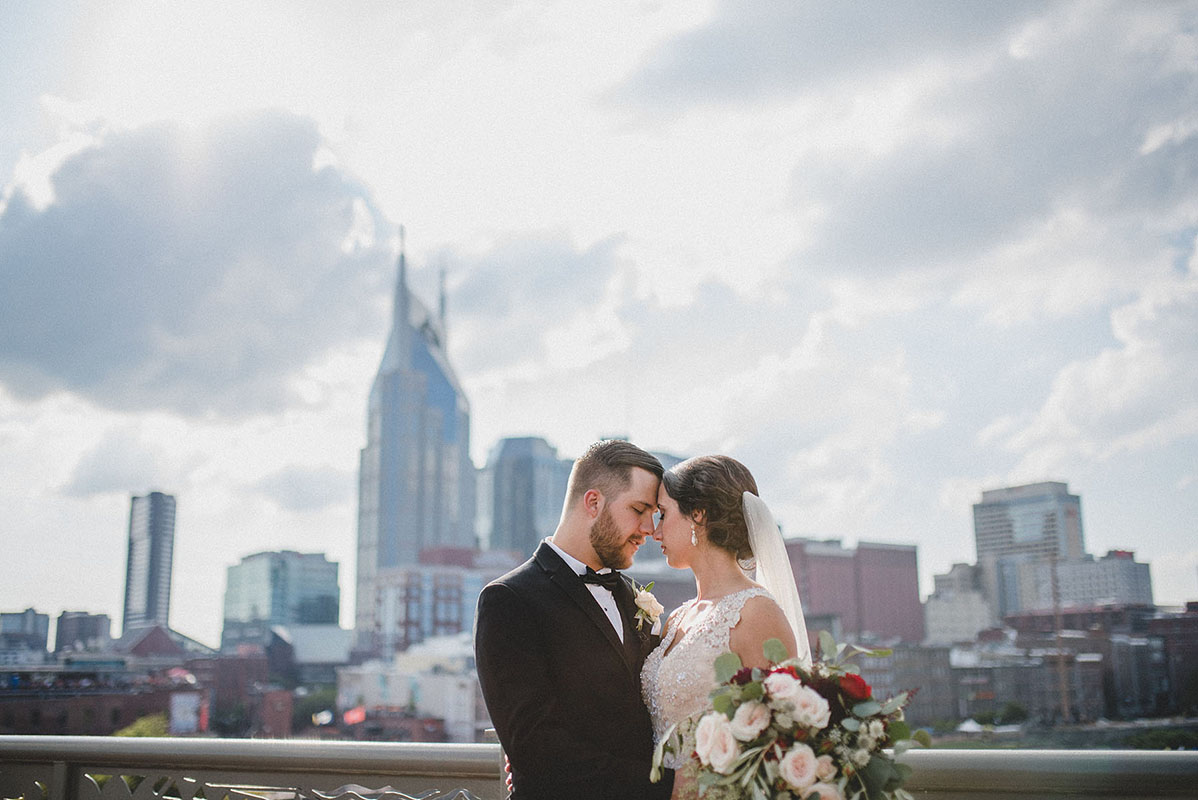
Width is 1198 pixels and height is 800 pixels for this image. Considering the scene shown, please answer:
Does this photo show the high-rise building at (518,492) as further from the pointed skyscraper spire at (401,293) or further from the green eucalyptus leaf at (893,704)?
the green eucalyptus leaf at (893,704)

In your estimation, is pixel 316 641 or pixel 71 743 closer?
pixel 71 743

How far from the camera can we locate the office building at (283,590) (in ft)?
465

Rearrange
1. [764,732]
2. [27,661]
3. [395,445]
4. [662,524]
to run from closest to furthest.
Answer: [764,732]
[662,524]
[27,661]
[395,445]

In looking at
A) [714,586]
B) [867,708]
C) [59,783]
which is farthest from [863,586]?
[867,708]

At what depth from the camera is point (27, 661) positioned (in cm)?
5472

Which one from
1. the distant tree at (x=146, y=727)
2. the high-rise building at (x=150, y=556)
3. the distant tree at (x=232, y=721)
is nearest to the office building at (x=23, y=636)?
the distant tree at (x=232, y=721)

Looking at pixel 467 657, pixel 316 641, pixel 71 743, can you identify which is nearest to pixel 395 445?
pixel 316 641

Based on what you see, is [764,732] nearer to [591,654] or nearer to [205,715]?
[591,654]

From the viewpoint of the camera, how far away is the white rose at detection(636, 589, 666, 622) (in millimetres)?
3656

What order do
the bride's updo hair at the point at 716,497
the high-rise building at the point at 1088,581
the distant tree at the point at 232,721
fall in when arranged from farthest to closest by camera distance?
the high-rise building at the point at 1088,581 < the distant tree at the point at 232,721 < the bride's updo hair at the point at 716,497

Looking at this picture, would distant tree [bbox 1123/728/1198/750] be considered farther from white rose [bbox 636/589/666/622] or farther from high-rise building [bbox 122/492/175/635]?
high-rise building [bbox 122/492/175/635]

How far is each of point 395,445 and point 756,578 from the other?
524ft

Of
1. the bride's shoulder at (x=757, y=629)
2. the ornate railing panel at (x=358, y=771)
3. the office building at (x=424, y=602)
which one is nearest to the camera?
the ornate railing panel at (x=358, y=771)

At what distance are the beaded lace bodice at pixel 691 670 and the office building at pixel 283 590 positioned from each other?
475 ft
